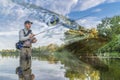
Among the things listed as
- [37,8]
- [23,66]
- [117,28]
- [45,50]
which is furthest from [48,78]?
[117,28]

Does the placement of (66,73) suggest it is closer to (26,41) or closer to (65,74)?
(65,74)

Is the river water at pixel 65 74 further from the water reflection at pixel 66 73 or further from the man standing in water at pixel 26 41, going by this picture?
the man standing in water at pixel 26 41

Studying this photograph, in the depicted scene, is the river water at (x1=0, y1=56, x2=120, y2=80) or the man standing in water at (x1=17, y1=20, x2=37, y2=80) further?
the man standing in water at (x1=17, y1=20, x2=37, y2=80)

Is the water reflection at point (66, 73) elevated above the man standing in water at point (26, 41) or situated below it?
below

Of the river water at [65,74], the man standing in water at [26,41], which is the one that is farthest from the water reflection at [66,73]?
the man standing in water at [26,41]

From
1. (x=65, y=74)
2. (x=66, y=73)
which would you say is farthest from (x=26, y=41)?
(x=65, y=74)

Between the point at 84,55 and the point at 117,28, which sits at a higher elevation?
the point at 117,28

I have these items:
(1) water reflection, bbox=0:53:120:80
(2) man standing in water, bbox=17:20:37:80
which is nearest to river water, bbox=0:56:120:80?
(1) water reflection, bbox=0:53:120:80

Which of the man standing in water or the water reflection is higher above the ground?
the man standing in water

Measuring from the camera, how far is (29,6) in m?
21.6

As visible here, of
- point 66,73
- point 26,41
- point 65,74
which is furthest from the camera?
point 26,41

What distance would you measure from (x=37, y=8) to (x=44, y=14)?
1.54 ft

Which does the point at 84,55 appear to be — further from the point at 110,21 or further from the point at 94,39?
the point at 110,21

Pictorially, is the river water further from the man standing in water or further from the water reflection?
the man standing in water
